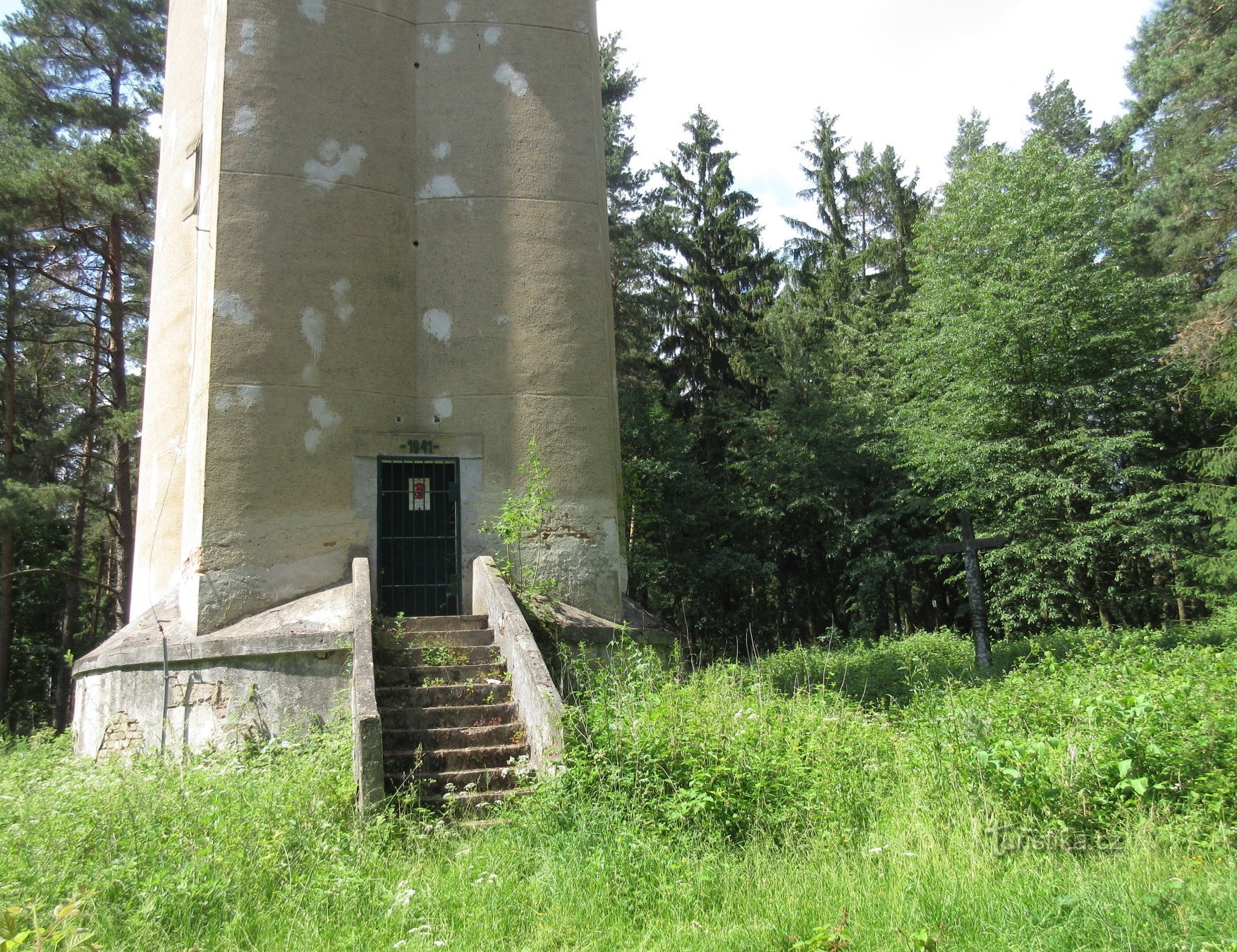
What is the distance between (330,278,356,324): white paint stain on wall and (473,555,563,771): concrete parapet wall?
10.3 ft

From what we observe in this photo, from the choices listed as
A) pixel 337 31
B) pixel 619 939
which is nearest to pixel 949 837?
pixel 619 939

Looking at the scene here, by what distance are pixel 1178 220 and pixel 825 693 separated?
15.4 metres

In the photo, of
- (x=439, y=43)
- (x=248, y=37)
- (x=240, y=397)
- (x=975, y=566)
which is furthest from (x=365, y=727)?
→ (x=975, y=566)

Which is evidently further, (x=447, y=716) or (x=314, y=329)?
(x=314, y=329)

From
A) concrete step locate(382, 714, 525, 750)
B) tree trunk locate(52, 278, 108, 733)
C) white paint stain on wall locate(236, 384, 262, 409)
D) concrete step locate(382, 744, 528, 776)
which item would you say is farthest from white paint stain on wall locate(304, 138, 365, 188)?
tree trunk locate(52, 278, 108, 733)

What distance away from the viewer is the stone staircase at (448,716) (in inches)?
269

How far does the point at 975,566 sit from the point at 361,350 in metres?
12.0

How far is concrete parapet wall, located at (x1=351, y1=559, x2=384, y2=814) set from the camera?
20.9 ft

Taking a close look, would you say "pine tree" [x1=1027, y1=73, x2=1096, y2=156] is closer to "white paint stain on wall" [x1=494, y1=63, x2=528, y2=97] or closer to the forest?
the forest

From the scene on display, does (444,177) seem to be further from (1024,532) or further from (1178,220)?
(1178,220)

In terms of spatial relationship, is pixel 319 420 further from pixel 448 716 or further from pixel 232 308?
pixel 448 716

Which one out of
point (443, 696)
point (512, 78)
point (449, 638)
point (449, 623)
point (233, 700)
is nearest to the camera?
point (443, 696)

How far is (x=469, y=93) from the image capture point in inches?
447

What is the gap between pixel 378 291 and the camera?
10.6 m
